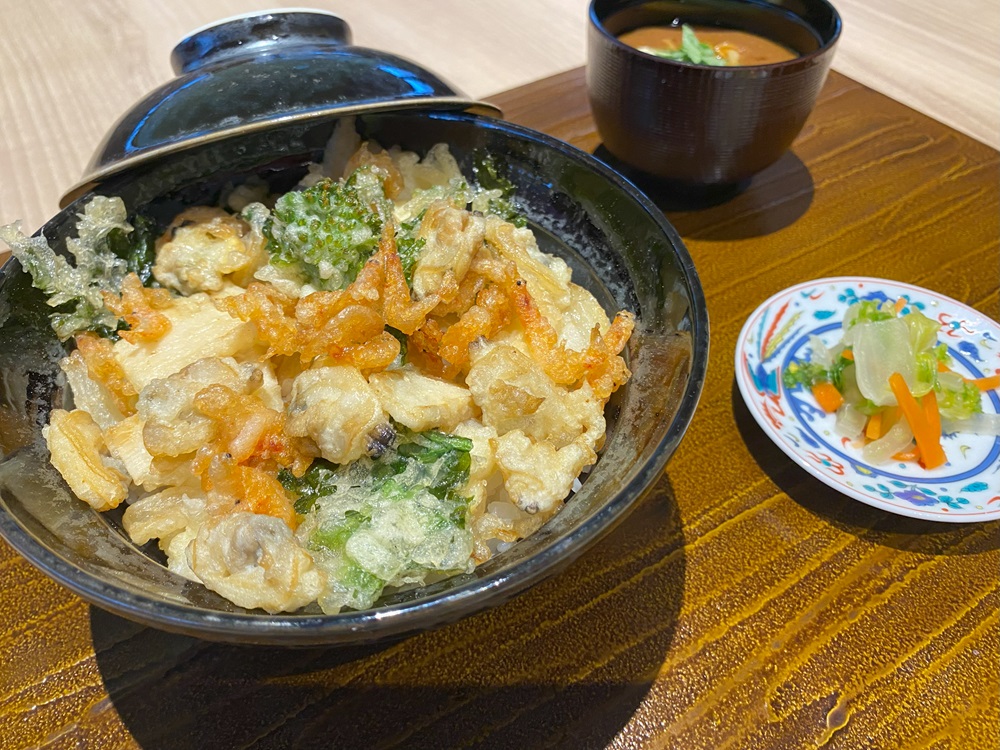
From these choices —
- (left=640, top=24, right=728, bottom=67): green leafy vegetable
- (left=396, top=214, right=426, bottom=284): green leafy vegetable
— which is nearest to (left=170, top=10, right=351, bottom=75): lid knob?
(left=396, top=214, right=426, bottom=284): green leafy vegetable

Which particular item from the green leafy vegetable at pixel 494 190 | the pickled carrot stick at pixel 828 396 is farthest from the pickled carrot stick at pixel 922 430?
the green leafy vegetable at pixel 494 190

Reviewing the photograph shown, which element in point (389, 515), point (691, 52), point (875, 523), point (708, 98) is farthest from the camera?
point (691, 52)

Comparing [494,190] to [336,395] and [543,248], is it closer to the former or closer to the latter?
[543,248]

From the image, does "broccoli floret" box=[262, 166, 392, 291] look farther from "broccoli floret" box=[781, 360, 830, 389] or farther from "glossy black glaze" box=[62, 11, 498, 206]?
"broccoli floret" box=[781, 360, 830, 389]

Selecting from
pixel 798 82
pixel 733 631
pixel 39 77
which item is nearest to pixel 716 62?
pixel 798 82

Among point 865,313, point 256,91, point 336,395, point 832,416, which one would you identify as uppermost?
point 256,91

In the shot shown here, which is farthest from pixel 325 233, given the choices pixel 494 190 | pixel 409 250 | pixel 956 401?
pixel 956 401
